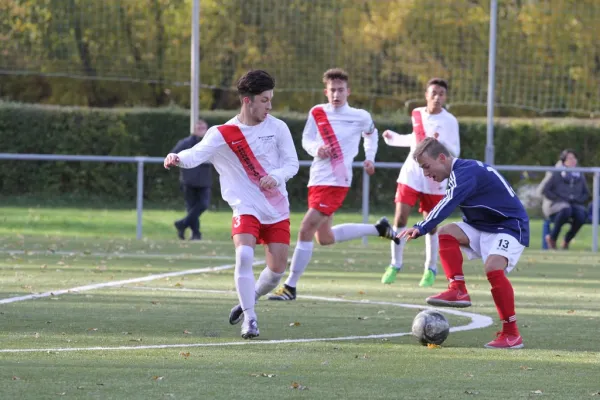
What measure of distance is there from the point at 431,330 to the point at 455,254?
81cm

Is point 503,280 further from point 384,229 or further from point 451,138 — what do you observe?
point 451,138

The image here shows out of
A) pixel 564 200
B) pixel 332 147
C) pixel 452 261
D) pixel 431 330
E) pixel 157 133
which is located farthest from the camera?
pixel 157 133

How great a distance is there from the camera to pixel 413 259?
1691cm

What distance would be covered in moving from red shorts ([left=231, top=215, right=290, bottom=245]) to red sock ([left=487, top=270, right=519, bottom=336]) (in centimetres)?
148

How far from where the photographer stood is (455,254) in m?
8.87

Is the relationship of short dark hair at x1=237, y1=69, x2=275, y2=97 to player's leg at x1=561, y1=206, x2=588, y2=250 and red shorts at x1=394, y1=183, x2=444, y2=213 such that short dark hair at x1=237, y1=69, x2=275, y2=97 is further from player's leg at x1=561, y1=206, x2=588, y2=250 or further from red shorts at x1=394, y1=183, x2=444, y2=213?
player's leg at x1=561, y1=206, x2=588, y2=250

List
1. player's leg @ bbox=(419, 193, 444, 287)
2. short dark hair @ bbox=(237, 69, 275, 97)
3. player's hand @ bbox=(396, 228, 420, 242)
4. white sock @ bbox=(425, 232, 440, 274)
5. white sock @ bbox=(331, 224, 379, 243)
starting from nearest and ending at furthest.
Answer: player's hand @ bbox=(396, 228, 420, 242)
short dark hair @ bbox=(237, 69, 275, 97)
white sock @ bbox=(331, 224, 379, 243)
player's leg @ bbox=(419, 193, 444, 287)
white sock @ bbox=(425, 232, 440, 274)

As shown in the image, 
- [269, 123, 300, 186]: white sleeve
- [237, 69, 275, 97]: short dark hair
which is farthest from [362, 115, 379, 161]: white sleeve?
[237, 69, 275, 97]: short dark hair

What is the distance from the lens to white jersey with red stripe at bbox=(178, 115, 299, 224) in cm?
886

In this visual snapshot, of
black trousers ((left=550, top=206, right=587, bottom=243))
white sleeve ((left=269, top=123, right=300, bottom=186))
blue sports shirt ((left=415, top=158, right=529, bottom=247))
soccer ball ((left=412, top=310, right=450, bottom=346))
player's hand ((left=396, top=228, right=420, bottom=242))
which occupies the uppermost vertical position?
white sleeve ((left=269, top=123, right=300, bottom=186))

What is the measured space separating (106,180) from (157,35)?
453 cm

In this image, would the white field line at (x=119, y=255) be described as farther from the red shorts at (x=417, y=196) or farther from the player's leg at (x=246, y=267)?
the player's leg at (x=246, y=267)

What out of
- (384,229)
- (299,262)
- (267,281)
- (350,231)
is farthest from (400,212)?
(267,281)

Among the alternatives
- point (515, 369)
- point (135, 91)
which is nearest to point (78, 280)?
point (515, 369)
